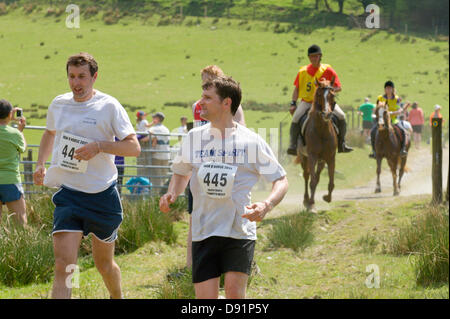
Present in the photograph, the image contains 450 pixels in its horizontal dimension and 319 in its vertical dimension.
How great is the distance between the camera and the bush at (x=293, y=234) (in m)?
10.6

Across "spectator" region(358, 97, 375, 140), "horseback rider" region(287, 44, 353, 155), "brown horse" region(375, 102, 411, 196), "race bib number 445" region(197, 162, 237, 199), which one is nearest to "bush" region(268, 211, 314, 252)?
"horseback rider" region(287, 44, 353, 155)

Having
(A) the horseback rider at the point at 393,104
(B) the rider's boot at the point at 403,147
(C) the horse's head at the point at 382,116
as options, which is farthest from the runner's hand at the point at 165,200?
(B) the rider's boot at the point at 403,147

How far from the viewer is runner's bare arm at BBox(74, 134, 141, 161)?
5.36m

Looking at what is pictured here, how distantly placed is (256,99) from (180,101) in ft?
13.9

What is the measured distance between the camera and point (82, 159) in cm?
542

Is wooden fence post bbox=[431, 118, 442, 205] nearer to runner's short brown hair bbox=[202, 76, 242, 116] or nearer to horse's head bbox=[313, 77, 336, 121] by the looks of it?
horse's head bbox=[313, 77, 336, 121]

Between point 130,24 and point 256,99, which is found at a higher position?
point 130,24

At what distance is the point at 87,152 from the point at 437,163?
9021mm

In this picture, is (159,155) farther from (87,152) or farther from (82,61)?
(87,152)

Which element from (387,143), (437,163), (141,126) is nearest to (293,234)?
(437,163)

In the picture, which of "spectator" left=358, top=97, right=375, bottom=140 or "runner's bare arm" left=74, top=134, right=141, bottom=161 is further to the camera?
"spectator" left=358, top=97, right=375, bottom=140
